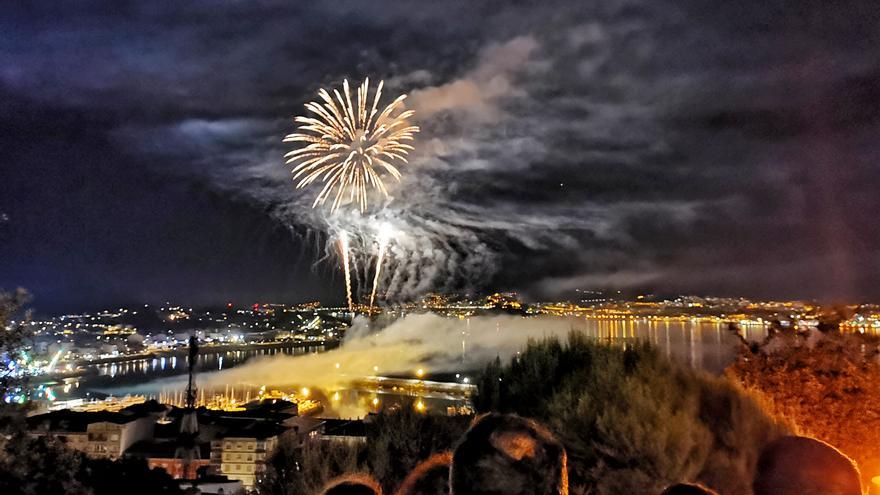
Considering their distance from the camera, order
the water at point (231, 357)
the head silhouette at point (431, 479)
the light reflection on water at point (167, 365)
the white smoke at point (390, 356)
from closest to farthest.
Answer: the head silhouette at point (431, 479)
the water at point (231, 357)
the white smoke at point (390, 356)
the light reflection on water at point (167, 365)

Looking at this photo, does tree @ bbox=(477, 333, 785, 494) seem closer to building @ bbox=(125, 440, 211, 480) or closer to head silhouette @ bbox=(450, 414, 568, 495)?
head silhouette @ bbox=(450, 414, 568, 495)

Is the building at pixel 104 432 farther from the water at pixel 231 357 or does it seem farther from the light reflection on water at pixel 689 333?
the water at pixel 231 357

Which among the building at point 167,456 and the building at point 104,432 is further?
the building at point 104,432

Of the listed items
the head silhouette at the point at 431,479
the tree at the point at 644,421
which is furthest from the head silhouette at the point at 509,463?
the tree at the point at 644,421

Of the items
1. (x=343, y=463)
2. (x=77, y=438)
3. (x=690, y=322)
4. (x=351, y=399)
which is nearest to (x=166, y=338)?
(x=351, y=399)

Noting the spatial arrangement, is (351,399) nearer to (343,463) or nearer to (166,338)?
(343,463)

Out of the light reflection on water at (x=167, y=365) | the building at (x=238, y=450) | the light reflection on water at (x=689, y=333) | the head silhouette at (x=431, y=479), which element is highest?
the head silhouette at (x=431, y=479)

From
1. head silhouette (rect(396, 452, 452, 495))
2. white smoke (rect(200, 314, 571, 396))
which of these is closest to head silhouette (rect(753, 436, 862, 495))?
head silhouette (rect(396, 452, 452, 495))

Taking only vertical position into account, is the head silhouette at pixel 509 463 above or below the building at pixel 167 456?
above

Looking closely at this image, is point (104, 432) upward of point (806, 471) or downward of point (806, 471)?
downward

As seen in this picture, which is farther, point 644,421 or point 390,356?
point 390,356

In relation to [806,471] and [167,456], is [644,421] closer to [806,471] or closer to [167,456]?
[806,471]

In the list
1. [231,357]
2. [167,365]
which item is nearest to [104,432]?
[167,365]
